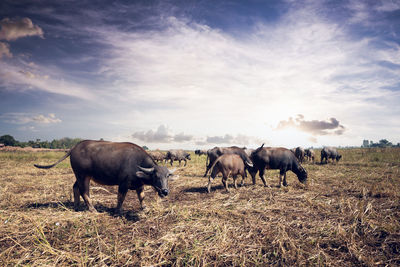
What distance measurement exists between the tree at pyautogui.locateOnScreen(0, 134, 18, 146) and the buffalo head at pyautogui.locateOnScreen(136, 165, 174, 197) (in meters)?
112

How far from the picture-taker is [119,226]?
4.91 metres

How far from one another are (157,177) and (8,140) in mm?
114976

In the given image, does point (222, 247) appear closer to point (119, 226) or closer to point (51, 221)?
point (119, 226)

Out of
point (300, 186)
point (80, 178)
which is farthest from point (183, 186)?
point (300, 186)

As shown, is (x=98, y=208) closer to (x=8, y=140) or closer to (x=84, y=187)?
(x=84, y=187)

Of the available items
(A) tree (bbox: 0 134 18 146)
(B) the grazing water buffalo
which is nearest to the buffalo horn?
(B) the grazing water buffalo

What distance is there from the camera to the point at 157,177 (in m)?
5.79

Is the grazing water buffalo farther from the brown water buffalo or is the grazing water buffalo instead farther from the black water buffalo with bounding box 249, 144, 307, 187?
the black water buffalo with bounding box 249, 144, 307, 187

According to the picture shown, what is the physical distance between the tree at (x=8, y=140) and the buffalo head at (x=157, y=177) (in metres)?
112

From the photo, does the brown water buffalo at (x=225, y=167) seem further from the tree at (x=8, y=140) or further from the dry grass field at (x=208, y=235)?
the tree at (x=8, y=140)

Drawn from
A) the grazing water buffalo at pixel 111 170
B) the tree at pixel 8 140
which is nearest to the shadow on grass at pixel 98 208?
the grazing water buffalo at pixel 111 170

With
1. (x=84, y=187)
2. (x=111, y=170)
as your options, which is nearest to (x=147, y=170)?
(x=111, y=170)

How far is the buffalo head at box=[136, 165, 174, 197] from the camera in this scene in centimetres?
567

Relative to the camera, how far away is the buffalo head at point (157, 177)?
5668 mm
